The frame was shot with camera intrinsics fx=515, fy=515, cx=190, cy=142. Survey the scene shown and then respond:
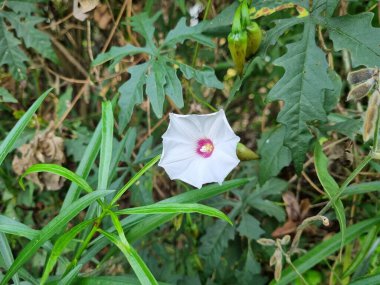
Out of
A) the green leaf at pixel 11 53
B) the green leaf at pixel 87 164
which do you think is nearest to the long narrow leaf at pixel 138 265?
the green leaf at pixel 87 164

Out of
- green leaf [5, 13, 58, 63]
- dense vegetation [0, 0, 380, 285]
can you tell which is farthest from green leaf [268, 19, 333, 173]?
green leaf [5, 13, 58, 63]

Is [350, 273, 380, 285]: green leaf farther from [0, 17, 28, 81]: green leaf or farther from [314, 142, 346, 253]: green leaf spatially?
[0, 17, 28, 81]: green leaf

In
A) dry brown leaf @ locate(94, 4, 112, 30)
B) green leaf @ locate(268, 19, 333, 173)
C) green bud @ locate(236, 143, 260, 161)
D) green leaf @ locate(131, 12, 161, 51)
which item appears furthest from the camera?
dry brown leaf @ locate(94, 4, 112, 30)

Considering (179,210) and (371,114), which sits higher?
(371,114)

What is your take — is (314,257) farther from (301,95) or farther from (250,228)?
(301,95)

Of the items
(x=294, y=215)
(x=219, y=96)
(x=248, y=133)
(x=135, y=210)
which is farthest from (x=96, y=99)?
(x=135, y=210)

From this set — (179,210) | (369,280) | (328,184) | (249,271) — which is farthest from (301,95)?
(249,271)

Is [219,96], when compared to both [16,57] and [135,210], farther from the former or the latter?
[135,210]

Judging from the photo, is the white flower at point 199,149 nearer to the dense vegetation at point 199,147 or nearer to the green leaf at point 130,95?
the dense vegetation at point 199,147
